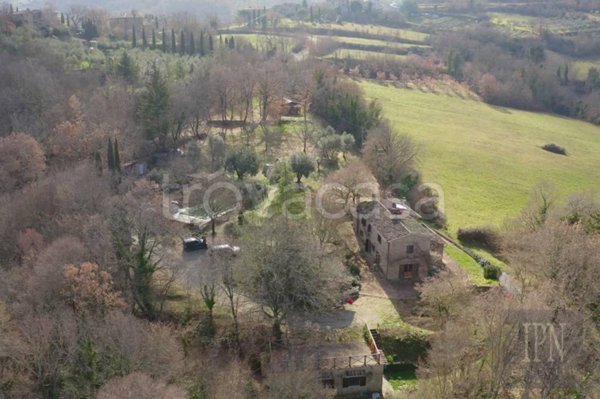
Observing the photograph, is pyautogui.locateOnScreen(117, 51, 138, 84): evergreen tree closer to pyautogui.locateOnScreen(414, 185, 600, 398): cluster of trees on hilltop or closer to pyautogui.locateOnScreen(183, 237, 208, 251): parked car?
pyautogui.locateOnScreen(183, 237, 208, 251): parked car

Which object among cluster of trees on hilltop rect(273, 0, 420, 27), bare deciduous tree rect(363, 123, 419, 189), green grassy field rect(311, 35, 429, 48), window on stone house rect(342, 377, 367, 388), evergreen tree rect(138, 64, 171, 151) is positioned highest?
cluster of trees on hilltop rect(273, 0, 420, 27)

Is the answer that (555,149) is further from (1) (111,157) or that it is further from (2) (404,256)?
(1) (111,157)

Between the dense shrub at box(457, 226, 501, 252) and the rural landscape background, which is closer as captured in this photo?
the rural landscape background

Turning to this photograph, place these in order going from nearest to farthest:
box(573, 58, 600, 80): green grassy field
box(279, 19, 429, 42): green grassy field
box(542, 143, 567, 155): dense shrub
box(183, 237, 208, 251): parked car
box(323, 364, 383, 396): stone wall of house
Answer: box(323, 364, 383, 396): stone wall of house, box(183, 237, 208, 251): parked car, box(542, 143, 567, 155): dense shrub, box(573, 58, 600, 80): green grassy field, box(279, 19, 429, 42): green grassy field

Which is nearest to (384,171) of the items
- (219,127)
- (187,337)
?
(219,127)

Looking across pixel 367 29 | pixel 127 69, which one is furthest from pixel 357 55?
pixel 127 69

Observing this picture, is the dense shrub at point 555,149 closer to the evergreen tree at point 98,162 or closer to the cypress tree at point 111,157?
the cypress tree at point 111,157

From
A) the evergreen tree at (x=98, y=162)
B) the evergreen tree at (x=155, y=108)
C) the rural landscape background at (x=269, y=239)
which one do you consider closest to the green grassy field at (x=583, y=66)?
the rural landscape background at (x=269, y=239)

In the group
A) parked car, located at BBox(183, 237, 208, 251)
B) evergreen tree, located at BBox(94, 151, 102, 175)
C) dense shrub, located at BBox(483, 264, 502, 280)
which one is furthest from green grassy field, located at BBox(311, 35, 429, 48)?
parked car, located at BBox(183, 237, 208, 251)
